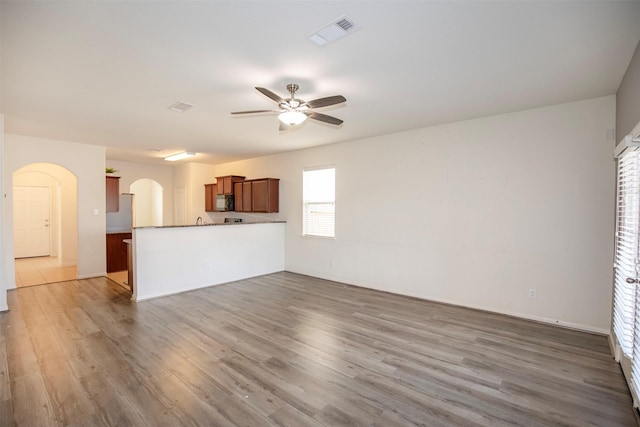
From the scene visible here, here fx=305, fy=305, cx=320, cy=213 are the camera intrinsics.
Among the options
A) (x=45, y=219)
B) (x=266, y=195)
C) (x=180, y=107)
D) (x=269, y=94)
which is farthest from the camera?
(x=45, y=219)

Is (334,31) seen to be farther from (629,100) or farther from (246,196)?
(246,196)

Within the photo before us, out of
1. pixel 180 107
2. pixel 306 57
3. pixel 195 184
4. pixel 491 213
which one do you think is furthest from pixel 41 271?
pixel 491 213

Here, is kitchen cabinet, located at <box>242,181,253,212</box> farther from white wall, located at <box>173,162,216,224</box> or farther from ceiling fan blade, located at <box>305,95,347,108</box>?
ceiling fan blade, located at <box>305,95,347,108</box>

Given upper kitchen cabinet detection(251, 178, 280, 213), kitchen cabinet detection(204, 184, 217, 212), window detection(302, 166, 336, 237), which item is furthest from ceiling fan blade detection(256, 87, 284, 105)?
kitchen cabinet detection(204, 184, 217, 212)

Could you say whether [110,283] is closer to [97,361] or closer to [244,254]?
[244,254]

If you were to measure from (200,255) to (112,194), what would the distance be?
3443 millimetres

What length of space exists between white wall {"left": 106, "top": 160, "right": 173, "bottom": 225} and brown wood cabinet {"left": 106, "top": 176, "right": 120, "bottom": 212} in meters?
1.07

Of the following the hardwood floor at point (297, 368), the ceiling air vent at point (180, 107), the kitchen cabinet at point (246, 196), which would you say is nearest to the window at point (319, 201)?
the kitchen cabinet at point (246, 196)

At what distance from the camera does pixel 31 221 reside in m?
8.63

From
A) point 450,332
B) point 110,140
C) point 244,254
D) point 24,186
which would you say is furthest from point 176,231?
point 24,186

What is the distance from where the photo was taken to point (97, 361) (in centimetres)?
291

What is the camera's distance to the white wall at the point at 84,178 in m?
5.57

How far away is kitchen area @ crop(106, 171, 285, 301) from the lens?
500cm

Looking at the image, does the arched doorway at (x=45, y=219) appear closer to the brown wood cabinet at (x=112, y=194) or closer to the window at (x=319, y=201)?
the brown wood cabinet at (x=112, y=194)
